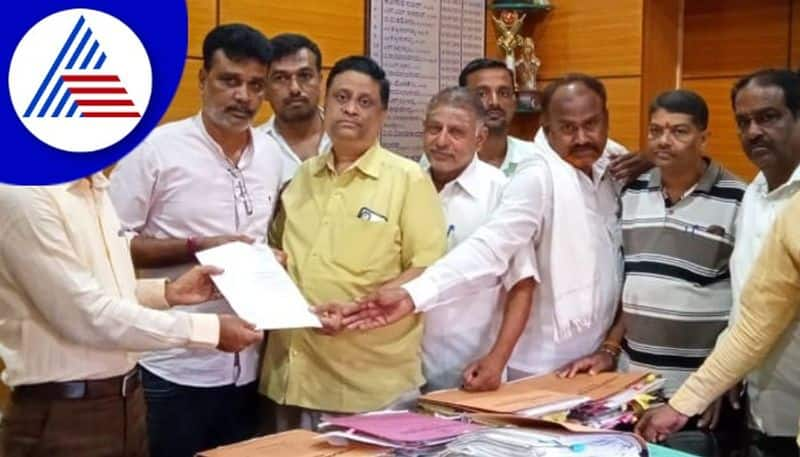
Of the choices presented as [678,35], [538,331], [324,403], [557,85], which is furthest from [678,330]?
[678,35]

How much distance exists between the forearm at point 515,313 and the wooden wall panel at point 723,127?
7.84ft

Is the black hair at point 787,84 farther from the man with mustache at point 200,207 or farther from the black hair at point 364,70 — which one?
the man with mustache at point 200,207

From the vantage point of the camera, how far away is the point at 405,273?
238cm

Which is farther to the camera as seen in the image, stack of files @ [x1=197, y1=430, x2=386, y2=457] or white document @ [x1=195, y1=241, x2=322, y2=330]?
white document @ [x1=195, y1=241, x2=322, y2=330]

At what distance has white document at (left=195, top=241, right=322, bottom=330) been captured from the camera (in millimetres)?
2084

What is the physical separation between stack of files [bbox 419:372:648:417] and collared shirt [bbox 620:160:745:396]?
0.12 metres

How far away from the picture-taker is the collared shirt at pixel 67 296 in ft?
6.10

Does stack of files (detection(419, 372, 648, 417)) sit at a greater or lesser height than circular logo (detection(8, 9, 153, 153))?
lesser

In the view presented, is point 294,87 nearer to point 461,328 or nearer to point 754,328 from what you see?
point 461,328


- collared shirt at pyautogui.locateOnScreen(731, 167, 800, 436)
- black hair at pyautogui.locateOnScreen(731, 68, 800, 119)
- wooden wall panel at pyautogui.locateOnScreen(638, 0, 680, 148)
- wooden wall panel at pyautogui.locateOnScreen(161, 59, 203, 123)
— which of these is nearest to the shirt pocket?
collared shirt at pyautogui.locateOnScreen(731, 167, 800, 436)

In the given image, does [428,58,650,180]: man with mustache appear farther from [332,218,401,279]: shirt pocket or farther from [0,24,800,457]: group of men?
[332,218,401,279]: shirt pocket

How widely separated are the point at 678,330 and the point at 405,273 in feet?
2.56

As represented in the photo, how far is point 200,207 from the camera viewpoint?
2.56 metres

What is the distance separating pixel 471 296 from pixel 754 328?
2.48 feet
